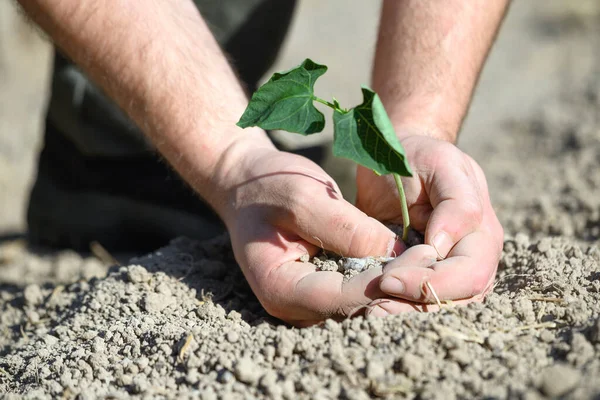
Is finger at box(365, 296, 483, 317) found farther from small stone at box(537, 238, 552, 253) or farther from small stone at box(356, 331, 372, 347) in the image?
small stone at box(537, 238, 552, 253)

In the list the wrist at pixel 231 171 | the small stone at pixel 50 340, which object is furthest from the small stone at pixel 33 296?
the wrist at pixel 231 171

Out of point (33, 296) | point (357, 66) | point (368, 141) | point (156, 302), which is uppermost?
point (368, 141)

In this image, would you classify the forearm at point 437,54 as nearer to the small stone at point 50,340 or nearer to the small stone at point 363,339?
the small stone at point 363,339

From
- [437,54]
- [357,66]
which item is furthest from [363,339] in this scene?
[357,66]

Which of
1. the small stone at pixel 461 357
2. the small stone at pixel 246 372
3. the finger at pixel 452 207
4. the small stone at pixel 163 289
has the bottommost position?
the small stone at pixel 163 289

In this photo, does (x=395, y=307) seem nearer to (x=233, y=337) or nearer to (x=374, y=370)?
(x=374, y=370)

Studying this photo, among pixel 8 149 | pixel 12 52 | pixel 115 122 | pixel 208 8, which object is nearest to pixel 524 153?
pixel 208 8
